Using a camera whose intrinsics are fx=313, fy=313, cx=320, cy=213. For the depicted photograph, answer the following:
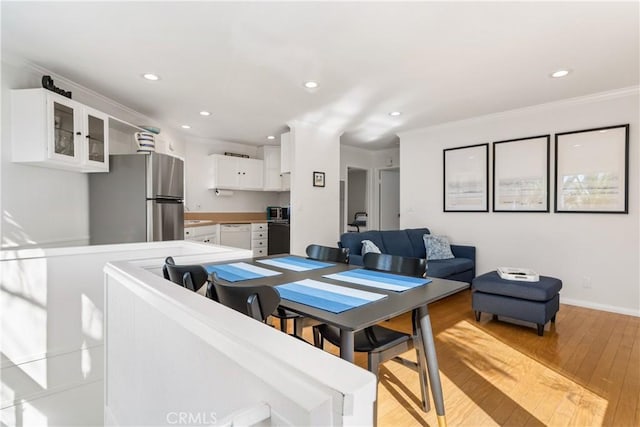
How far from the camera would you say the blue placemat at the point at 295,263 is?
6.37 ft

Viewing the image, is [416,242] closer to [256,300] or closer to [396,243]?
[396,243]

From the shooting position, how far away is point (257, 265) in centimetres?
199

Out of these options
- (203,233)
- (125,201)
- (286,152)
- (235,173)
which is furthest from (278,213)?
(125,201)

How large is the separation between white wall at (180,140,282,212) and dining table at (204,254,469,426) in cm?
378

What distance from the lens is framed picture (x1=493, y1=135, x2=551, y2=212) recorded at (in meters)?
3.83

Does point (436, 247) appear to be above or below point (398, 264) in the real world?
below

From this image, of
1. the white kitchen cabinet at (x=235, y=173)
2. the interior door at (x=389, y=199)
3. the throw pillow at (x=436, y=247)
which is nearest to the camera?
the throw pillow at (x=436, y=247)

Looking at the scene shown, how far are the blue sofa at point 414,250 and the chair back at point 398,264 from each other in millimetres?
1585

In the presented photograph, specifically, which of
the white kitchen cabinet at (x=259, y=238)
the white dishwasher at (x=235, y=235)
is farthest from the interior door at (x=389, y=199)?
the white dishwasher at (x=235, y=235)

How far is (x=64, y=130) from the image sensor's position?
2.75 metres

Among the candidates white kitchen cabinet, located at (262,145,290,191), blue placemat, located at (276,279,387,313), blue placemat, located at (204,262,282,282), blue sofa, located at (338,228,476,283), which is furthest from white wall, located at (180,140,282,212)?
blue placemat, located at (276,279,387,313)

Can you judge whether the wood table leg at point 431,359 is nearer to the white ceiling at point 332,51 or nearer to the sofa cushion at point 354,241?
the white ceiling at point 332,51

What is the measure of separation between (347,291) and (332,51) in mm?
1911

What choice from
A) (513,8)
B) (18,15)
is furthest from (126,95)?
(513,8)
